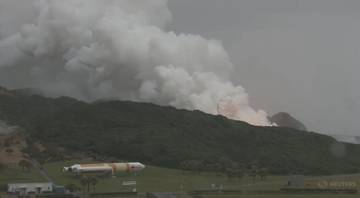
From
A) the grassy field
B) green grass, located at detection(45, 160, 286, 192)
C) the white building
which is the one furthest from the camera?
green grass, located at detection(45, 160, 286, 192)

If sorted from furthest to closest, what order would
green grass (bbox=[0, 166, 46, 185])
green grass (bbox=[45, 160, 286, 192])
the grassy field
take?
green grass (bbox=[0, 166, 46, 185]), green grass (bbox=[45, 160, 286, 192]), the grassy field

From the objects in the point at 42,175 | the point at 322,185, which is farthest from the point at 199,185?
the point at 42,175

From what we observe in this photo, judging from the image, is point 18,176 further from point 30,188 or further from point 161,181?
point 161,181

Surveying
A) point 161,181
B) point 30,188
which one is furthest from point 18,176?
point 161,181

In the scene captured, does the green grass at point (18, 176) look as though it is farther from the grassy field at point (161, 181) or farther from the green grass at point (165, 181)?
the green grass at point (165, 181)

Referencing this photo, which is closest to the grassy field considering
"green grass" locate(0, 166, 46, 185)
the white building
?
"green grass" locate(0, 166, 46, 185)

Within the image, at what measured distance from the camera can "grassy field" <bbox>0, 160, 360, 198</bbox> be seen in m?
134

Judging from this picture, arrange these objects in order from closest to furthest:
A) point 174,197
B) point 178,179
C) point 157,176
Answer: point 174,197, point 178,179, point 157,176

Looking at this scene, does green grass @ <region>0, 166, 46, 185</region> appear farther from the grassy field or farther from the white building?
the white building

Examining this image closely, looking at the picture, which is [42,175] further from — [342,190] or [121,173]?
[342,190]

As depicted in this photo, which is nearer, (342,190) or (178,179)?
(342,190)

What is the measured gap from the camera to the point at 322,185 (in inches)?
5349

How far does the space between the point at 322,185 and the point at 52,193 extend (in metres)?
55.1

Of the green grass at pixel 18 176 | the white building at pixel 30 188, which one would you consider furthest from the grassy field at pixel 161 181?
the white building at pixel 30 188
